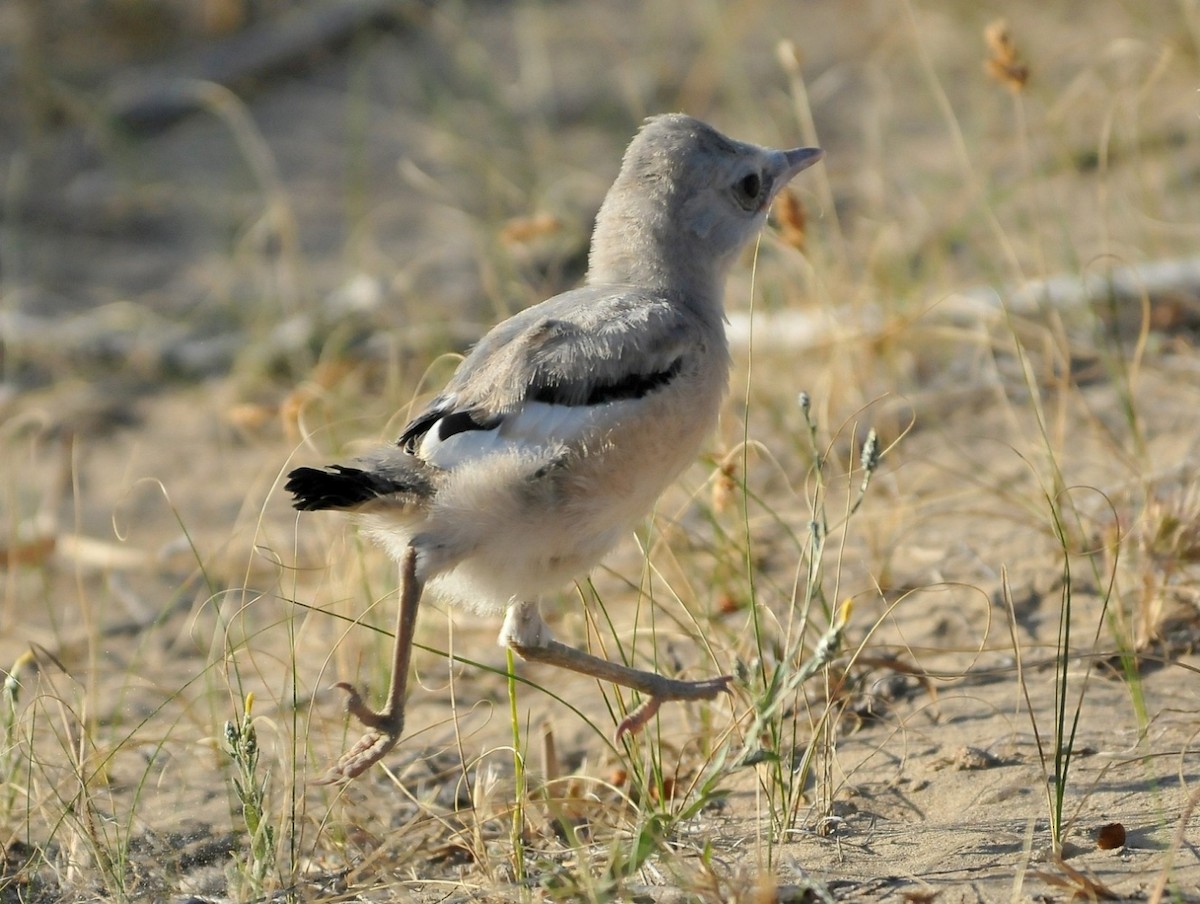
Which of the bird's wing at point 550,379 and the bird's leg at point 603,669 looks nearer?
the bird's wing at point 550,379

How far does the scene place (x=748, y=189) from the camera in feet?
13.8

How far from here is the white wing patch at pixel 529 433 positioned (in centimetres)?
341

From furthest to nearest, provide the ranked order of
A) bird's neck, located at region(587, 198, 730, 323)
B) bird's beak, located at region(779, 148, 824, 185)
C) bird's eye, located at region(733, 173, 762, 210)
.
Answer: bird's beak, located at region(779, 148, 824, 185) < bird's eye, located at region(733, 173, 762, 210) < bird's neck, located at region(587, 198, 730, 323)

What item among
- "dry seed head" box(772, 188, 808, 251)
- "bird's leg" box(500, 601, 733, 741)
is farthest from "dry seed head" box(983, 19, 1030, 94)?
"bird's leg" box(500, 601, 733, 741)

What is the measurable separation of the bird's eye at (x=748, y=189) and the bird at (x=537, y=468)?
21.7 inches

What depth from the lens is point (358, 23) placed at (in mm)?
9969

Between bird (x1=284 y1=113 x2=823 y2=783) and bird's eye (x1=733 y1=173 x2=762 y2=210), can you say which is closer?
bird (x1=284 y1=113 x2=823 y2=783)

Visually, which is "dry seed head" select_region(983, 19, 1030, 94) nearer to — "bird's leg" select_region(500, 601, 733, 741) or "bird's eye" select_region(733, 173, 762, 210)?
"bird's eye" select_region(733, 173, 762, 210)

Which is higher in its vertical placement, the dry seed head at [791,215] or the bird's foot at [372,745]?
the dry seed head at [791,215]

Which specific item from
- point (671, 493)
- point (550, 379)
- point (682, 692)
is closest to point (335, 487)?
point (550, 379)

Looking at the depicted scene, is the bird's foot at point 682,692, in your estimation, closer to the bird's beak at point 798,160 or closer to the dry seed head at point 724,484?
the dry seed head at point 724,484

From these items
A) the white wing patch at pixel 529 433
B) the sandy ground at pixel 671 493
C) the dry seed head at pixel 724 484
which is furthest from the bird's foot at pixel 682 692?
the white wing patch at pixel 529 433

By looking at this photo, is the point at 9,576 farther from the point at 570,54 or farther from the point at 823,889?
the point at 570,54

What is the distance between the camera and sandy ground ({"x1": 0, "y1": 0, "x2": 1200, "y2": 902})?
3.54 m
